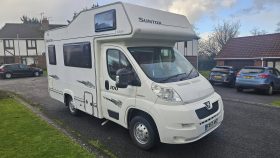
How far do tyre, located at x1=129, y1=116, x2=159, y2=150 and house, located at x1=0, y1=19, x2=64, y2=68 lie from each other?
37423 mm

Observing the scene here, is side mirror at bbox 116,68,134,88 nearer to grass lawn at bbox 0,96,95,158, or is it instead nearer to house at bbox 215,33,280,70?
grass lawn at bbox 0,96,95,158

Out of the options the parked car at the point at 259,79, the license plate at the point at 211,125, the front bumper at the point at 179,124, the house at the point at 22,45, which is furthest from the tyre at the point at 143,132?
the house at the point at 22,45

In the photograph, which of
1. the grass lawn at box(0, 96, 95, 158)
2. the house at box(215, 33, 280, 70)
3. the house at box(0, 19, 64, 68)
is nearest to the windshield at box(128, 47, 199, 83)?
the grass lawn at box(0, 96, 95, 158)

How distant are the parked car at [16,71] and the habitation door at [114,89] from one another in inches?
858

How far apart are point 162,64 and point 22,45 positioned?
Result: 1616 inches

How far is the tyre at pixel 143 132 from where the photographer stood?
4.69 metres

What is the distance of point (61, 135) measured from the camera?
562 centimetres

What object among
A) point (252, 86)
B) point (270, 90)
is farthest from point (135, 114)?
point (270, 90)

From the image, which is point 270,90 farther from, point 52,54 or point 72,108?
point 52,54

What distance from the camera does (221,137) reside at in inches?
222

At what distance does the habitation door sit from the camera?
511 cm

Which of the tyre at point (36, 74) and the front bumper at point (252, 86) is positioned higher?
the tyre at point (36, 74)

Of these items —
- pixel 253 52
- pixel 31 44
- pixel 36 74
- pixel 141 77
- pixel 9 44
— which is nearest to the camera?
pixel 141 77

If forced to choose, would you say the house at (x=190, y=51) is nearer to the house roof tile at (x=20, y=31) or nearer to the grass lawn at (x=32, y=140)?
the house roof tile at (x=20, y=31)
